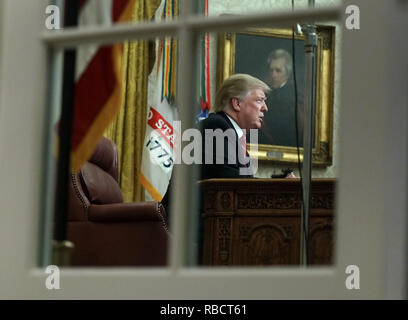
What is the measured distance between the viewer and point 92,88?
4.65ft

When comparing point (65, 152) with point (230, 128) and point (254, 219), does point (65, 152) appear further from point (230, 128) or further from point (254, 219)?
point (230, 128)

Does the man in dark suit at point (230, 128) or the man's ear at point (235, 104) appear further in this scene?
the man's ear at point (235, 104)

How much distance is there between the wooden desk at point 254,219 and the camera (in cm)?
359

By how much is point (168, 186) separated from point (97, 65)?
3.97 metres

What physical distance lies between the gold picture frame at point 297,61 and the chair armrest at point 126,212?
2.20 m

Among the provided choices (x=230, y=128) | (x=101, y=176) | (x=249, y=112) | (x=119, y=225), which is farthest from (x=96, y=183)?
(x=249, y=112)

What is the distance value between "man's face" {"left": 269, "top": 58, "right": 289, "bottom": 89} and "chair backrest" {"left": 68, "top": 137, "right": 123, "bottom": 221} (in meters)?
1.90

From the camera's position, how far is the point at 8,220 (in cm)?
133

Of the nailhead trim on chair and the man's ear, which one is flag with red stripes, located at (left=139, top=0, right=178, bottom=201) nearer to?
the man's ear

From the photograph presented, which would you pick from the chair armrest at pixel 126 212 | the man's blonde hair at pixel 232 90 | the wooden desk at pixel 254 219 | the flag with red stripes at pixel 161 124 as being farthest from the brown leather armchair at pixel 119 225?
the flag with red stripes at pixel 161 124

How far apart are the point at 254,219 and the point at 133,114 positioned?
2039 mm

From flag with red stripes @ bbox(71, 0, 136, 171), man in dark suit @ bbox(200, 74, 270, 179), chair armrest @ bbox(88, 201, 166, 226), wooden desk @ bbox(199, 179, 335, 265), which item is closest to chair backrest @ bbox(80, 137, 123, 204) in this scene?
chair armrest @ bbox(88, 201, 166, 226)

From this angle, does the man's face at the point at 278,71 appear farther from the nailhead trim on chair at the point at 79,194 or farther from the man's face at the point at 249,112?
the nailhead trim on chair at the point at 79,194
